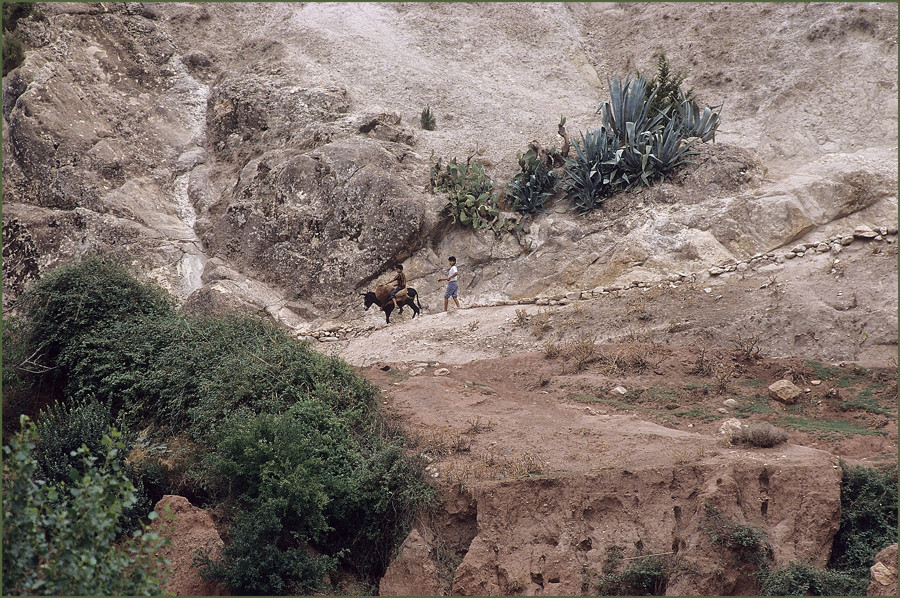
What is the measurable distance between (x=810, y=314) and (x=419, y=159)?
362 inches

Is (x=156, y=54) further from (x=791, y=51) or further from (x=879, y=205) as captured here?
(x=879, y=205)

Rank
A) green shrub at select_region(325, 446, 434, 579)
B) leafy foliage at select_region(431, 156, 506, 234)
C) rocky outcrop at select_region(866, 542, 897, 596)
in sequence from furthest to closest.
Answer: leafy foliage at select_region(431, 156, 506, 234) < green shrub at select_region(325, 446, 434, 579) < rocky outcrop at select_region(866, 542, 897, 596)

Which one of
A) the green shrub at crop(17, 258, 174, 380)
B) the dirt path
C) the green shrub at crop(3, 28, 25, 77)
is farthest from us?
the green shrub at crop(3, 28, 25, 77)

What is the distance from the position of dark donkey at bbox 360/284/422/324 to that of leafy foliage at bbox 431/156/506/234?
6.78 feet

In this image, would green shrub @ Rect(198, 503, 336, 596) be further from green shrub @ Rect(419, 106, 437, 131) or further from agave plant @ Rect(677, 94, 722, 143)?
green shrub @ Rect(419, 106, 437, 131)

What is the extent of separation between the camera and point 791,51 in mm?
18766

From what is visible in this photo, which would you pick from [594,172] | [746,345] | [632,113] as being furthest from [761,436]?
[632,113]

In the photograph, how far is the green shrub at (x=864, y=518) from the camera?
7355 mm

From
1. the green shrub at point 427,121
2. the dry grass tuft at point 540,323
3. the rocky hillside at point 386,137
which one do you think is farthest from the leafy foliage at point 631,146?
the green shrub at point 427,121

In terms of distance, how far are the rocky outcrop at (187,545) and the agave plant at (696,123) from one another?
12457mm

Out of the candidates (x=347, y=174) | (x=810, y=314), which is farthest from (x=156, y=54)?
(x=810, y=314)

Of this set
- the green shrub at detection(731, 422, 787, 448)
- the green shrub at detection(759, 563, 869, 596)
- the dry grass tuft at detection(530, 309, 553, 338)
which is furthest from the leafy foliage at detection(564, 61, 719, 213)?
the green shrub at detection(759, 563, 869, 596)

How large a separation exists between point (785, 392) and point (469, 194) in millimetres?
7887

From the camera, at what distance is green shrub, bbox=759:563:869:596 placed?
6.85m
